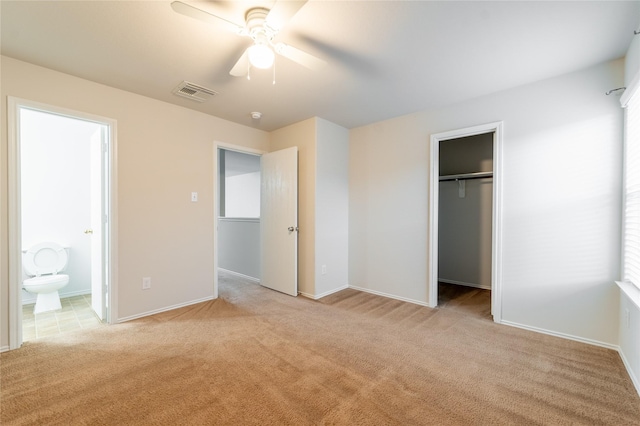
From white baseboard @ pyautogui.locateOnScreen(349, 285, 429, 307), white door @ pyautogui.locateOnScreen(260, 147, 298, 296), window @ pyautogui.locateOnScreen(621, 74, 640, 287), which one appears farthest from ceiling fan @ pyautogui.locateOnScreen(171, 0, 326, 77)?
white baseboard @ pyautogui.locateOnScreen(349, 285, 429, 307)

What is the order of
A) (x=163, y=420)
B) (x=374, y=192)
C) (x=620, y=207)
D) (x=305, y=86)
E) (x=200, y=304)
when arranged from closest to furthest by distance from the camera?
(x=163, y=420), (x=620, y=207), (x=305, y=86), (x=200, y=304), (x=374, y=192)

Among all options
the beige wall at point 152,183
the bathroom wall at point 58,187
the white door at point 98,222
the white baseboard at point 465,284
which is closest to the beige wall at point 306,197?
the beige wall at point 152,183

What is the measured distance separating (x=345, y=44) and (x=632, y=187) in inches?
94.5

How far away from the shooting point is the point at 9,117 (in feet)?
7.00

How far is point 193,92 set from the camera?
2742 millimetres

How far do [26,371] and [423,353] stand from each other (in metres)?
2.92

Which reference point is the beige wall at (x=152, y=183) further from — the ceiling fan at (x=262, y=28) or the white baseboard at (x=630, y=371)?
the white baseboard at (x=630, y=371)

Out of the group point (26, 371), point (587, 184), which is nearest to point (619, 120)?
point (587, 184)

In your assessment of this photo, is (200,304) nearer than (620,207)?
No

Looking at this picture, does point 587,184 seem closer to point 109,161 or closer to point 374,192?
point 374,192

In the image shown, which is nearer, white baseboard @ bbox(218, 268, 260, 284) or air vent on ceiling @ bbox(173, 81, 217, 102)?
air vent on ceiling @ bbox(173, 81, 217, 102)

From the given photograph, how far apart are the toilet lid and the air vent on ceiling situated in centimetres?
262

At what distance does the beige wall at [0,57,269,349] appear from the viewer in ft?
7.65

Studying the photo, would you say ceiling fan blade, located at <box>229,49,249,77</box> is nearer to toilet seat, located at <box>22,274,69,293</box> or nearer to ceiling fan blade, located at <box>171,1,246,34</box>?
ceiling fan blade, located at <box>171,1,246,34</box>
